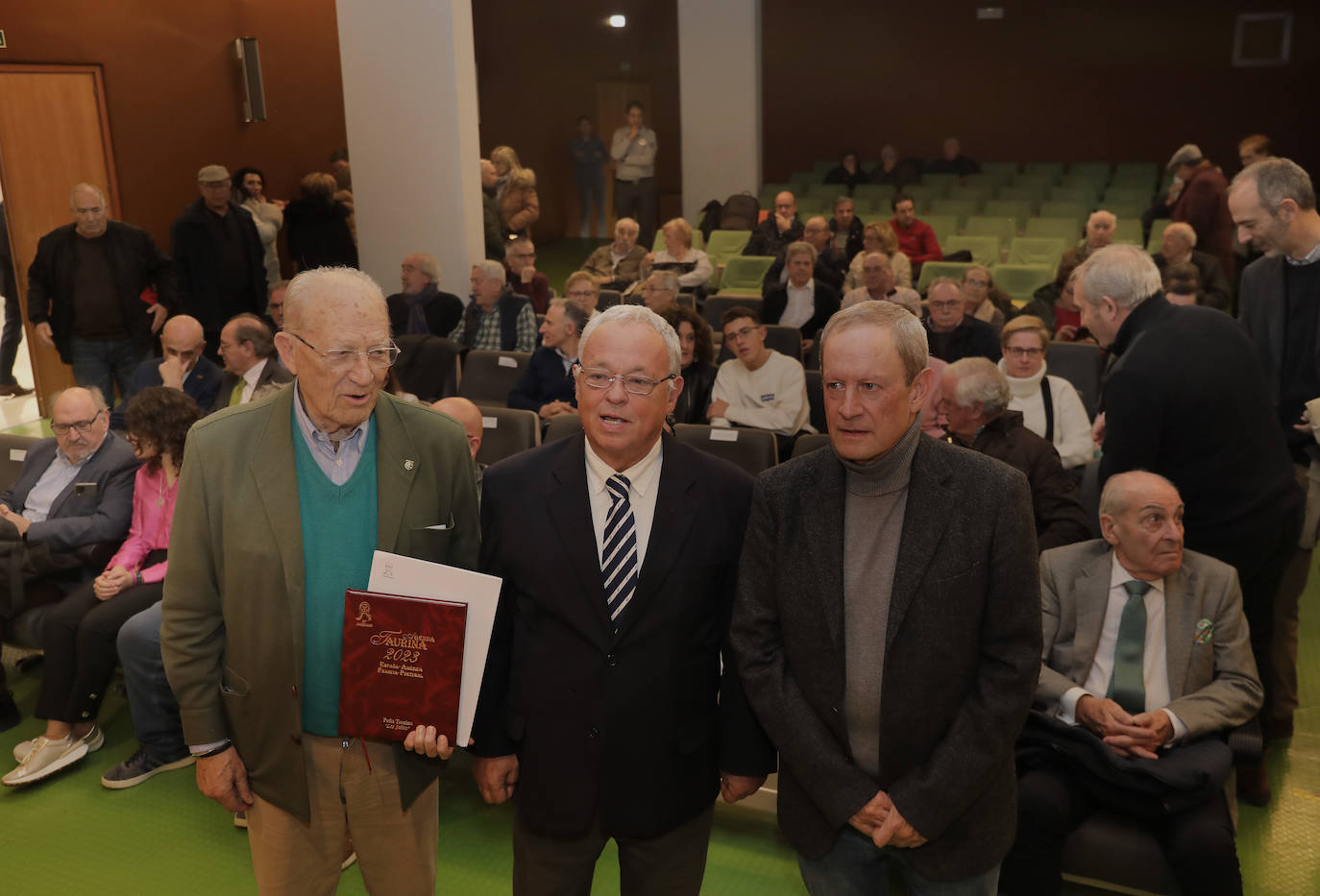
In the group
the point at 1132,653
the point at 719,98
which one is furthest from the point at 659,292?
the point at 719,98

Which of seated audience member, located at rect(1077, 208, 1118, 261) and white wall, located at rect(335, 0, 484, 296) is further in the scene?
seated audience member, located at rect(1077, 208, 1118, 261)

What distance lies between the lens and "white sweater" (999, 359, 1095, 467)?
4.23 meters

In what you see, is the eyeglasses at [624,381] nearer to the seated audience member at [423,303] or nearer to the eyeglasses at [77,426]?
the eyeglasses at [77,426]

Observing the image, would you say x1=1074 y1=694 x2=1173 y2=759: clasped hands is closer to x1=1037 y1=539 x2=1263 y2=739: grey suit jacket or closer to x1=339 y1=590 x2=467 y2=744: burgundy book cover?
x1=1037 y1=539 x2=1263 y2=739: grey suit jacket

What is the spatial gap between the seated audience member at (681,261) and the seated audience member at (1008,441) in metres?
4.83

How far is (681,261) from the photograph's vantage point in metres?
8.43

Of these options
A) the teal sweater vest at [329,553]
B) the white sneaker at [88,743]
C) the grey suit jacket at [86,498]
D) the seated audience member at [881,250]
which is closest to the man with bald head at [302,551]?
the teal sweater vest at [329,553]

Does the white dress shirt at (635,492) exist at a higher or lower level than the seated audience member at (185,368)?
higher

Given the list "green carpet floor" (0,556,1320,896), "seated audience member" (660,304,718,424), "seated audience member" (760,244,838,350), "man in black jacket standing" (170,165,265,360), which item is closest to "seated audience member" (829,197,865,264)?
"seated audience member" (760,244,838,350)

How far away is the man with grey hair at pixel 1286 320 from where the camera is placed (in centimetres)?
292

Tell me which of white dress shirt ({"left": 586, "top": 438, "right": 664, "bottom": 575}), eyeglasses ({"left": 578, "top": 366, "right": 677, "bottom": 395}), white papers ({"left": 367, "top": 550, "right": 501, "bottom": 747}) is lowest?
white papers ({"left": 367, "top": 550, "right": 501, "bottom": 747})

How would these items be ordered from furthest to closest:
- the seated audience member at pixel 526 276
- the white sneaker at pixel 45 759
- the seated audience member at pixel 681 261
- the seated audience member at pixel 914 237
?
the seated audience member at pixel 914 237, the seated audience member at pixel 681 261, the seated audience member at pixel 526 276, the white sneaker at pixel 45 759

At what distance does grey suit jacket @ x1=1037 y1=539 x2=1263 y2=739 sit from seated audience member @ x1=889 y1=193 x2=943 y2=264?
672cm

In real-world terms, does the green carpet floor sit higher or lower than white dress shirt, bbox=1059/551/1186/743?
lower
